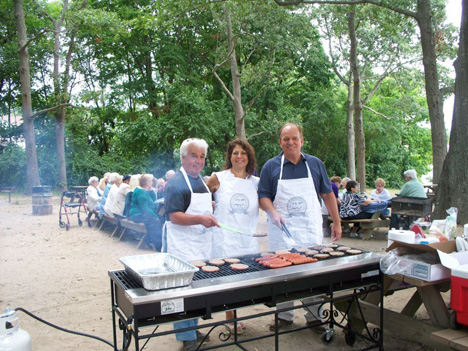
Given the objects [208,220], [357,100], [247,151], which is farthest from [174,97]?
[208,220]

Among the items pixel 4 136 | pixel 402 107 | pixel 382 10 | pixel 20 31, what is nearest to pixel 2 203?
pixel 20 31

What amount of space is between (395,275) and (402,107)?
1856 cm

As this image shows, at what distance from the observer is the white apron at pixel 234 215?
3428mm

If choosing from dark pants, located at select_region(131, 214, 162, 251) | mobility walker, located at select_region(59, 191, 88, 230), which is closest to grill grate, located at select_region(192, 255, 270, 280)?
dark pants, located at select_region(131, 214, 162, 251)

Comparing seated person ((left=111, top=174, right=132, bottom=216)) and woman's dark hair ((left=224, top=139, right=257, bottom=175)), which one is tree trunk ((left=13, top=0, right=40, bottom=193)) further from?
woman's dark hair ((left=224, top=139, right=257, bottom=175))

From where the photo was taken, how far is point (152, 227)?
6.91m

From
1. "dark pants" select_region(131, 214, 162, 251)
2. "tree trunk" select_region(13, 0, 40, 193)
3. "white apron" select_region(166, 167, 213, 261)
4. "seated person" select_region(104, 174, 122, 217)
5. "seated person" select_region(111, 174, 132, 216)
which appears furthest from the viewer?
"tree trunk" select_region(13, 0, 40, 193)

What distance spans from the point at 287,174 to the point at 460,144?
5874 mm

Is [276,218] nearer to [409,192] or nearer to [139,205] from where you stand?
[139,205]

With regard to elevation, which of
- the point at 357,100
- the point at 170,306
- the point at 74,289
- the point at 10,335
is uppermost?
the point at 357,100

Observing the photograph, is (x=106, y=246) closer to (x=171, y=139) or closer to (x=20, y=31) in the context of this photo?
(x=20, y=31)

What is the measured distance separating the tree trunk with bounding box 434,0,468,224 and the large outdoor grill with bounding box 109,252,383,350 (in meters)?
5.97

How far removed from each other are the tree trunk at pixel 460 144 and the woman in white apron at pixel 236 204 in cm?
596

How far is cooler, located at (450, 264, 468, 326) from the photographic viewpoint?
94.7 inches
